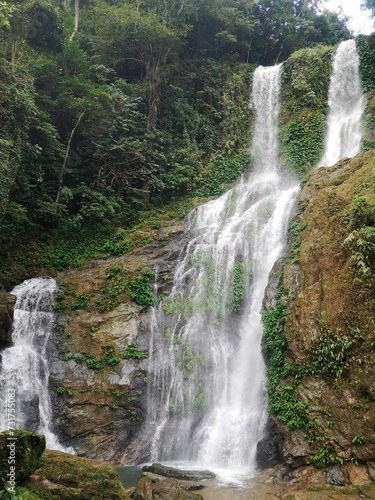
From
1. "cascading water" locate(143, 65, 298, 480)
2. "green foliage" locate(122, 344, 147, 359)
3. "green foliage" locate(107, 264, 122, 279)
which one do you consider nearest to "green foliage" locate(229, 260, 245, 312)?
"cascading water" locate(143, 65, 298, 480)

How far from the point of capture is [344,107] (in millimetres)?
24156

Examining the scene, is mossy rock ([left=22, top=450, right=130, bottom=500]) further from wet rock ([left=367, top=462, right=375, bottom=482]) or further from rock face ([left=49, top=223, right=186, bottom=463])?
rock face ([left=49, top=223, right=186, bottom=463])

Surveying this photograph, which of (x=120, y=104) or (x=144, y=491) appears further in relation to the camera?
(x=120, y=104)

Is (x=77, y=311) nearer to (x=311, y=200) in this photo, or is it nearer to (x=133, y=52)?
(x=311, y=200)

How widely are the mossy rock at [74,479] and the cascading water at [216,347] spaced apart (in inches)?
171

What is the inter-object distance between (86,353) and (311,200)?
31.6 feet

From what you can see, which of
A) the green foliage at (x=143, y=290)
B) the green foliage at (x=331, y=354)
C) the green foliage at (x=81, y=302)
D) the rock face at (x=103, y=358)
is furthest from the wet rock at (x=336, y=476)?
the green foliage at (x=81, y=302)

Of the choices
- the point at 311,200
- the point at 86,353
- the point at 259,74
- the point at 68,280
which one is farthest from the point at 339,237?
the point at 259,74

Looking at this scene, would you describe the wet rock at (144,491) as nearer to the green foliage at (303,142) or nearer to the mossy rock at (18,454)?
the mossy rock at (18,454)

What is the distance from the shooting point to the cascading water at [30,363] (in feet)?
38.3

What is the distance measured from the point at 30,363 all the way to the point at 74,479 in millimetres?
7370

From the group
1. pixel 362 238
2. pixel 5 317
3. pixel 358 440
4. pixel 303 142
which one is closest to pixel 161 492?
pixel 358 440

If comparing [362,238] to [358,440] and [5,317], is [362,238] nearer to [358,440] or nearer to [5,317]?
[358,440]

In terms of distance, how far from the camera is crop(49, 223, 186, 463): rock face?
1197 centimetres
